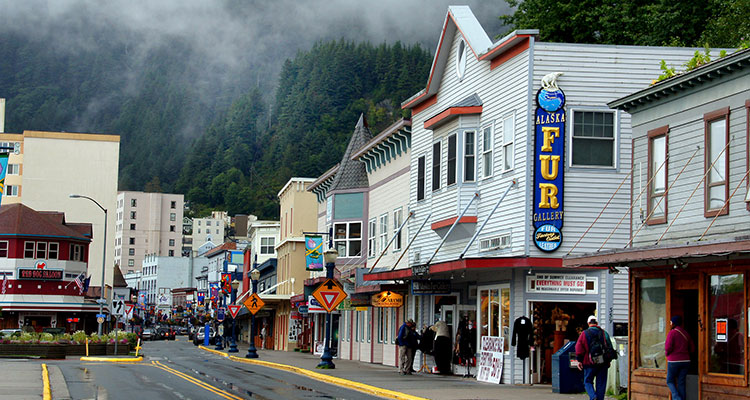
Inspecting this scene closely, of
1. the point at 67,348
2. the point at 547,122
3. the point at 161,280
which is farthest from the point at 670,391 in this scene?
the point at 161,280

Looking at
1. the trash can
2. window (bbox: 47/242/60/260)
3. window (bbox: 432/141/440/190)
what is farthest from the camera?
window (bbox: 47/242/60/260)

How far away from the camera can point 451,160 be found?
2997 cm

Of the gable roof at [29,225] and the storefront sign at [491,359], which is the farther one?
the gable roof at [29,225]

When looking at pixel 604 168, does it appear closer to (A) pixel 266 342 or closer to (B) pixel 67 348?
(B) pixel 67 348

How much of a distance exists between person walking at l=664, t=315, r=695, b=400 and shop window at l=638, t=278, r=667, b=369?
147 cm

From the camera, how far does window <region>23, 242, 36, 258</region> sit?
256ft

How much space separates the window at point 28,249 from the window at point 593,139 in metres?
62.4

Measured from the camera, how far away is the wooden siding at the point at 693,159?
17234 mm

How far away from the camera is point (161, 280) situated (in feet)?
600

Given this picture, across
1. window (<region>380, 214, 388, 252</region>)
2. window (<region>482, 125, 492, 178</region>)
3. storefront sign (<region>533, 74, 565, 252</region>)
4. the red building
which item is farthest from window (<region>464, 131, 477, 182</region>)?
the red building

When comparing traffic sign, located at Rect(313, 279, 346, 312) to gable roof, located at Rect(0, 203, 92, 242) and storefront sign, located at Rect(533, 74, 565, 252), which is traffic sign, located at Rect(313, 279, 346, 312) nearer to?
storefront sign, located at Rect(533, 74, 565, 252)

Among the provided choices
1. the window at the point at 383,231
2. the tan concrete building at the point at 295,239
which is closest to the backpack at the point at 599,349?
the window at the point at 383,231

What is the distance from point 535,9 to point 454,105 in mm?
20436

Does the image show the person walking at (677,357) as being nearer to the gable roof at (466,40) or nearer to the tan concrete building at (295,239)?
the gable roof at (466,40)
